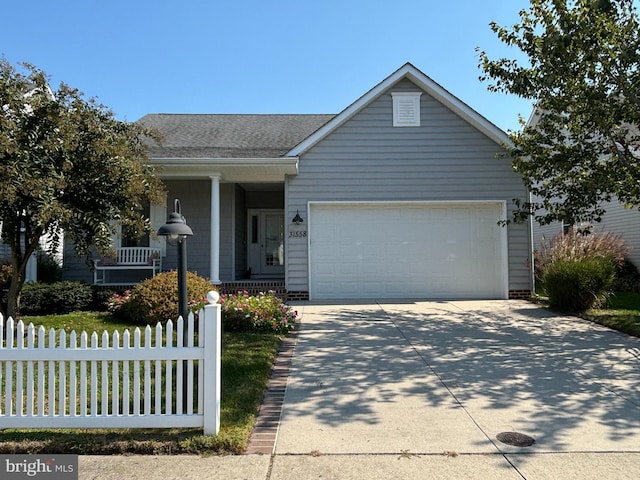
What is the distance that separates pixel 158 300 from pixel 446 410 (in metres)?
5.62

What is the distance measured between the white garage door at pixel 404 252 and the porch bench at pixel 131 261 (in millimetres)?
4042

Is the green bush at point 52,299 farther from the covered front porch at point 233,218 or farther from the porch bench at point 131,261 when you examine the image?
the covered front porch at point 233,218

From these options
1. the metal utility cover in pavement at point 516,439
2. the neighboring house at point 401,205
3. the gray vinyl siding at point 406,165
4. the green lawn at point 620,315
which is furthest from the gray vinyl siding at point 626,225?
the metal utility cover in pavement at point 516,439

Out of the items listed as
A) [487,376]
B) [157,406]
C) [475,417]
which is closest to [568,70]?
[487,376]

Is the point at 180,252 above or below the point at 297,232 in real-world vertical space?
below

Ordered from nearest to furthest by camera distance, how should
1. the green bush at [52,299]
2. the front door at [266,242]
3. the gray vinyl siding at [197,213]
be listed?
the green bush at [52,299] → the gray vinyl siding at [197,213] → the front door at [266,242]

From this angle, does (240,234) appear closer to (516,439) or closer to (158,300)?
(158,300)

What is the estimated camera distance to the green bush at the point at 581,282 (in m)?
9.17

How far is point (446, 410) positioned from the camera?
4.13 meters

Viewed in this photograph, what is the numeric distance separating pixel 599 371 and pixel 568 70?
5572 millimetres

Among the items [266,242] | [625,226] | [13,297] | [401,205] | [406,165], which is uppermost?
[406,165]

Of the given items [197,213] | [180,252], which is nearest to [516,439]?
[180,252]

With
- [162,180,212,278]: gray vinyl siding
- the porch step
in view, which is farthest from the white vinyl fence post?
[162,180,212,278]: gray vinyl siding

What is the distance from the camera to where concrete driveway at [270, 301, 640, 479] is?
318cm
